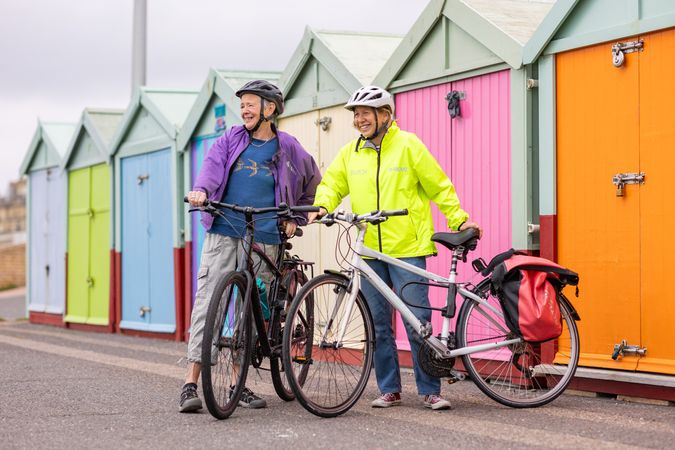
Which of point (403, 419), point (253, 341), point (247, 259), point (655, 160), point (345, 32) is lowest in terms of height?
point (403, 419)

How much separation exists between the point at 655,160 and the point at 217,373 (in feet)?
10.3

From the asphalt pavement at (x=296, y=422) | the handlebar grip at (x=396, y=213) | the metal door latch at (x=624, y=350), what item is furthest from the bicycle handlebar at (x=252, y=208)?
the metal door latch at (x=624, y=350)

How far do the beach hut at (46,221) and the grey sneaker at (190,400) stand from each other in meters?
11.3

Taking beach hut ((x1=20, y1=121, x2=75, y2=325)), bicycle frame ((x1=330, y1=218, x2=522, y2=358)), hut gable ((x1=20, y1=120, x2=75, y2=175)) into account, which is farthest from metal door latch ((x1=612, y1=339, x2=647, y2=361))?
hut gable ((x1=20, y1=120, x2=75, y2=175))

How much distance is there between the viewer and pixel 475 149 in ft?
30.8

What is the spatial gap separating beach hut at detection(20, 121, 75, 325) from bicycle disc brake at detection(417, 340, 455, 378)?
11870mm

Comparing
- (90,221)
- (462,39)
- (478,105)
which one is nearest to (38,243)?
(90,221)

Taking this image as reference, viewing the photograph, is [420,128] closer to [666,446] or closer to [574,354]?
[574,354]

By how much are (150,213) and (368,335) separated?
28.4 feet

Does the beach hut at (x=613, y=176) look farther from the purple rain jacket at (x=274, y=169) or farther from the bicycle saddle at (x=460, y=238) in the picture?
the purple rain jacket at (x=274, y=169)

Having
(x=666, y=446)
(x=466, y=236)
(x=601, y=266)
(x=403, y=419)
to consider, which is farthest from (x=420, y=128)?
(x=666, y=446)

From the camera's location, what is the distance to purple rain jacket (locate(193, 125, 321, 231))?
7.35 metres

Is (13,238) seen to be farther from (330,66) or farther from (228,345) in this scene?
(228,345)

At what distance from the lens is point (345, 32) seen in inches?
472
